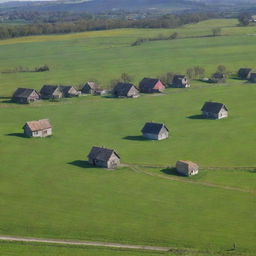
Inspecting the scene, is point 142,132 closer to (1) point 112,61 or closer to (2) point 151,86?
(2) point 151,86

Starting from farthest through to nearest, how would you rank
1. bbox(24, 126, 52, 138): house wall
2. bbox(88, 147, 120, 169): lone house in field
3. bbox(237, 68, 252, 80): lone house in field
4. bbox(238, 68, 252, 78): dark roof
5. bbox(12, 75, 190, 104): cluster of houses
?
1. bbox(238, 68, 252, 78): dark roof
2. bbox(237, 68, 252, 80): lone house in field
3. bbox(12, 75, 190, 104): cluster of houses
4. bbox(24, 126, 52, 138): house wall
5. bbox(88, 147, 120, 169): lone house in field

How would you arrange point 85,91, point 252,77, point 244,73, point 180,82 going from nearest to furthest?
point 85,91 → point 180,82 → point 252,77 → point 244,73

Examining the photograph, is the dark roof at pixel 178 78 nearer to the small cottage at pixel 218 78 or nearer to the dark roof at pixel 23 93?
the small cottage at pixel 218 78

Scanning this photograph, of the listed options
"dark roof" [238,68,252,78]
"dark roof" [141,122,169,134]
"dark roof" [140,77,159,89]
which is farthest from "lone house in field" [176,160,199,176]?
"dark roof" [238,68,252,78]

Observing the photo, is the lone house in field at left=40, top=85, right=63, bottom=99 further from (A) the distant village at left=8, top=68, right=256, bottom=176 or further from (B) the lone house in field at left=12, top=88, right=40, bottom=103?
(B) the lone house in field at left=12, top=88, right=40, bottom=103

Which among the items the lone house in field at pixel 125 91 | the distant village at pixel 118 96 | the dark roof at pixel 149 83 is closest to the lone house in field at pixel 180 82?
the distant village at pixel 118 96

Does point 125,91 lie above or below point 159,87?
above

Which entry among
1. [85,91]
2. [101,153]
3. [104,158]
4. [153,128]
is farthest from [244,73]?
[104,158]
